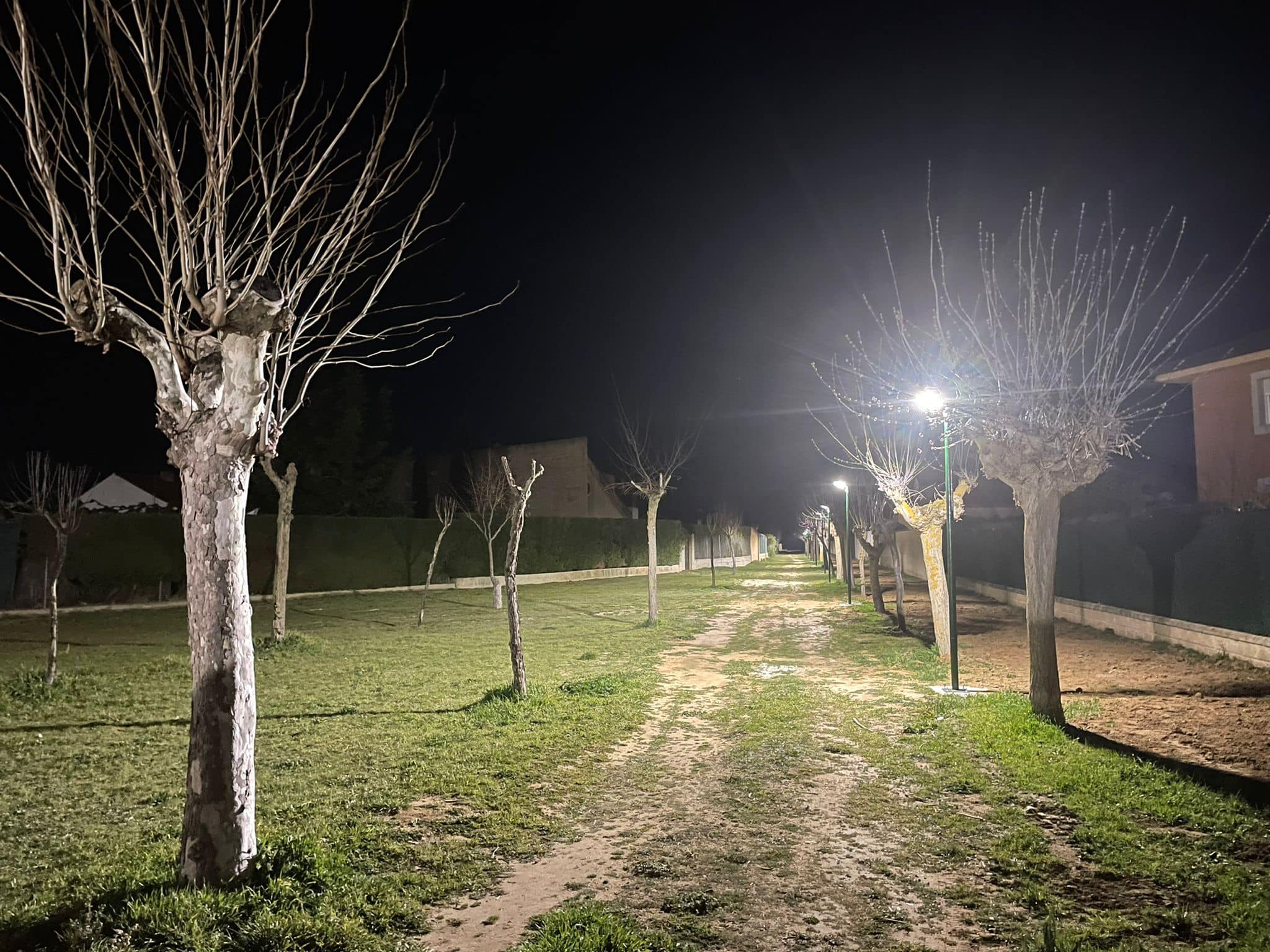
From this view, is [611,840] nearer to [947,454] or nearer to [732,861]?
[732,861]

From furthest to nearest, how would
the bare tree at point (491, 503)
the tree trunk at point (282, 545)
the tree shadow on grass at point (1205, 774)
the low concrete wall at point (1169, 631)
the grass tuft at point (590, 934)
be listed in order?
1. the bare tree at point (491, 503)
2. the tree trunk at point (282, 545)
3. the low concrete wall at point (1169, 631)
4. the tree shadow on grass at point (1205, 774)
5. the grass tuft at point (590, 934)

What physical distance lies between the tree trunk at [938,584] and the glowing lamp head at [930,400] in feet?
12.1

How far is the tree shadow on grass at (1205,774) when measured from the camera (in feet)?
18.6

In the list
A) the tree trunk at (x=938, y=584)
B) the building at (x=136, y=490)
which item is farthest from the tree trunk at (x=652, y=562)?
the building at (x=136, y=490)

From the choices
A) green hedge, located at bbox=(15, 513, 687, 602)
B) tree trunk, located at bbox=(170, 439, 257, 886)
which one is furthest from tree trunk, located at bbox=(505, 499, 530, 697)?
green hedge, located at bbox=(15, 513, 687, 602)

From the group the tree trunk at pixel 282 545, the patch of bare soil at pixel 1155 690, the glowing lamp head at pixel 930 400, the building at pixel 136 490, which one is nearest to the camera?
the patch of bare soil at pixel 1155 690

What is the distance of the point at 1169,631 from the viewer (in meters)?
13.1

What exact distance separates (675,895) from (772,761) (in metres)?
2.91

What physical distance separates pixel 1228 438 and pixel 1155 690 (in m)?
14.4

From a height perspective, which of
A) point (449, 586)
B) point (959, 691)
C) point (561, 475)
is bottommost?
point (449, 586)

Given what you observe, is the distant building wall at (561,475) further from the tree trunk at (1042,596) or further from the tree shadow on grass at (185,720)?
the tree trunk at (1042,596)

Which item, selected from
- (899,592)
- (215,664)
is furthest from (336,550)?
(215,664)

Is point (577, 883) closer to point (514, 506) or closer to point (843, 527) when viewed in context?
point (514, 506)

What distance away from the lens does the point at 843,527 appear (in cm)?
2889
